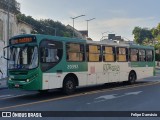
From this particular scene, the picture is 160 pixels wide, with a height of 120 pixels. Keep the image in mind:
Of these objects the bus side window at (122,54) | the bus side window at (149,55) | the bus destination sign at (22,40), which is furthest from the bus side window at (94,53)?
the bus side window at (149,55)

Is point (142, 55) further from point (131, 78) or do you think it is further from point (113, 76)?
point (113, 76)

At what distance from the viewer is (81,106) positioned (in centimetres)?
1195

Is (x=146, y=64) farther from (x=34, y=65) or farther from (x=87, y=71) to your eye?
(x=34, y=65)

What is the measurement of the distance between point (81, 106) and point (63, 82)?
405 centimetres

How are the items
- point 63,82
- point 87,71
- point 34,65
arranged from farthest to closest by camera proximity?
1. point 87,71
2. point 63,82
3. point 34,65

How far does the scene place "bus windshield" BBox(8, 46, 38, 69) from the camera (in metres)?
14.4

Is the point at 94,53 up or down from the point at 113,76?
up

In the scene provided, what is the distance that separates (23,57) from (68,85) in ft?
8.88

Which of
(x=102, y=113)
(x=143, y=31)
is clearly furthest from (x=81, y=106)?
(x=143, y=31)

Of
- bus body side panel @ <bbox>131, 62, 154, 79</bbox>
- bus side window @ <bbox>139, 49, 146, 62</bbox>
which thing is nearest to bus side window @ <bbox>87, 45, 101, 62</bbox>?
bus body side panel @ <bbox>131, 62, 154, 79</bbox>

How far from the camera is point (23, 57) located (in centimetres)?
1496

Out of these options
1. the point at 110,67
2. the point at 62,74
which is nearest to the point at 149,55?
the point at 110,67

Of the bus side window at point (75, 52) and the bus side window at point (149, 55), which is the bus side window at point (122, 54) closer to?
the bus side window at point (149, 55)

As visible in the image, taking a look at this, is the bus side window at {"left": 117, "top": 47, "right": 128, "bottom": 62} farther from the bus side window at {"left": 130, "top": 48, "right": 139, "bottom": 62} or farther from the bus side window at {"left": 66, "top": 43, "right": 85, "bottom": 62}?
the bus side window at {"left": 66, "top": 43, "right": 85, "bottom": 62}
